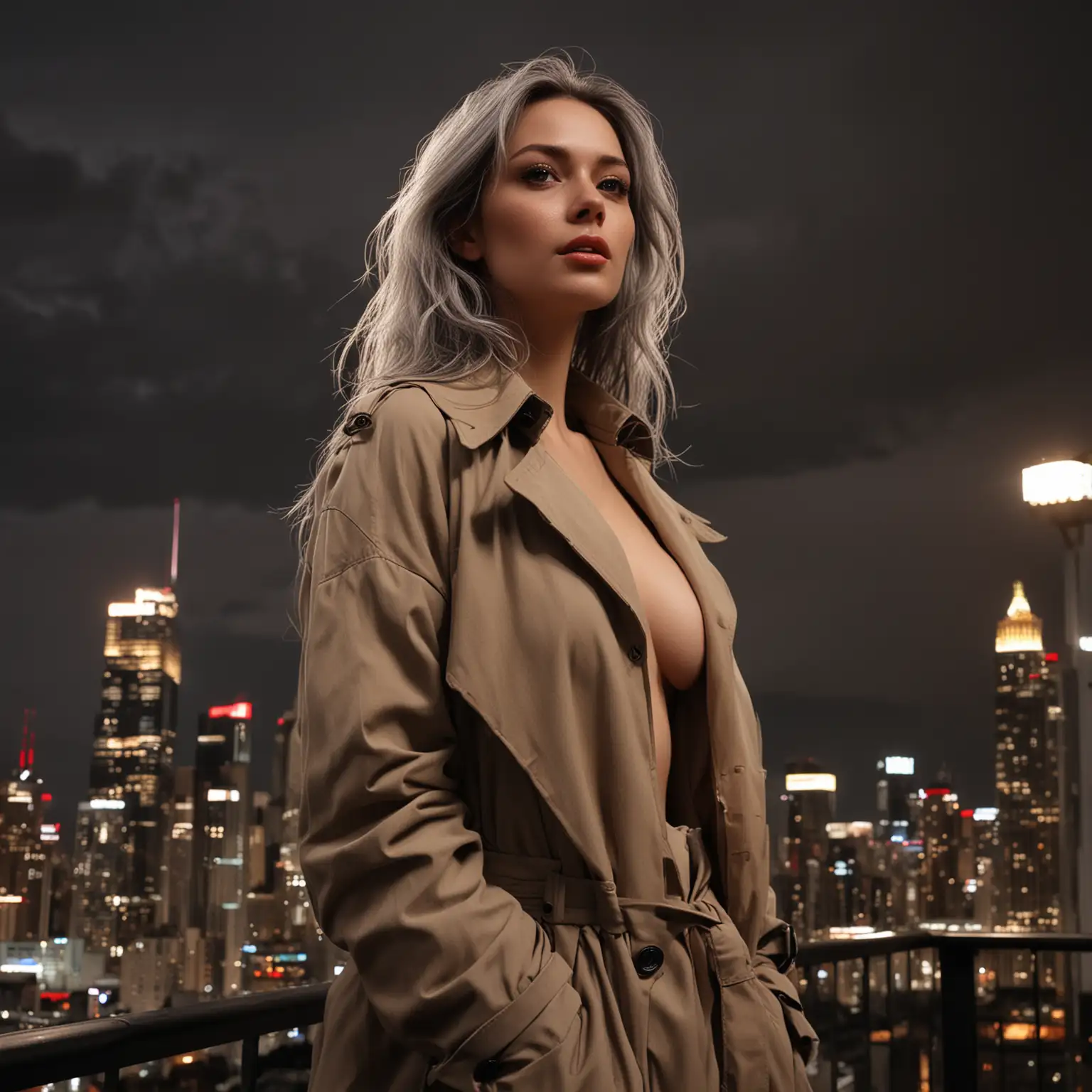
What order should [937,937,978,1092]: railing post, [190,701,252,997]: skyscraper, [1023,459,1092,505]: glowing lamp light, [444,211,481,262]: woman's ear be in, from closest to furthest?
[444,211,481,262]: woman's ear, [937,937,978,1092]: railing post, [1023,459,1092,505]: glowing lamp light, [190,701,252,997]: skyscraper

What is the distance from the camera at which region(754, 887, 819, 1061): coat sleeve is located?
4.57ft

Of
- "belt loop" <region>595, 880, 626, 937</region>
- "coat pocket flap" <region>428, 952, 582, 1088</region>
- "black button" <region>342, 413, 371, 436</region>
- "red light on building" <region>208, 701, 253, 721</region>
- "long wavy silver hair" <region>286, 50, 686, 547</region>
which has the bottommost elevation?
"coat pocket flap" <region>428, 952, 582, 1088</region>

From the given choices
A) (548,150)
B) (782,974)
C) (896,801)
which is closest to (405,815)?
(782,974)

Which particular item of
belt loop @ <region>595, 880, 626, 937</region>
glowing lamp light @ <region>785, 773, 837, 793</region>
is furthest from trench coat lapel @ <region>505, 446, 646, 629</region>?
glowing lamp light @ <region>785, 773, 837, 793</region>

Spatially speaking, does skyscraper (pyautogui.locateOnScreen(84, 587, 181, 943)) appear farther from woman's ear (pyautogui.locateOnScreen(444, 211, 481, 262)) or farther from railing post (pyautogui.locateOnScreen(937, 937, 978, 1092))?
woman's ear (pyautogui.locateOnScreen(444, 211, 481, 262))

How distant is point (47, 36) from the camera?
47594 millimetres

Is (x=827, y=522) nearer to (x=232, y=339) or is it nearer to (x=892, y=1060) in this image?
(x=892, y=1060)

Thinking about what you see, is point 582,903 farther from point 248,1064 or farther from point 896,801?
point 896,801

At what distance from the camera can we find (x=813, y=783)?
20.1 metres

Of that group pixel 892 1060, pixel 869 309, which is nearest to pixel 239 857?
pixel 869 309

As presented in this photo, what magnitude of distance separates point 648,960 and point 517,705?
0.27m

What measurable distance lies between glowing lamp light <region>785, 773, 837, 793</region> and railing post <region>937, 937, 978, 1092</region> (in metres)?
17.3

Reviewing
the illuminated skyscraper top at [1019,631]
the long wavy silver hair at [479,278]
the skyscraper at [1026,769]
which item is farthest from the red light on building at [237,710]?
the long wavy silver hair at [479,278]

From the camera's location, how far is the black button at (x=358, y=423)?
4.30 ft
